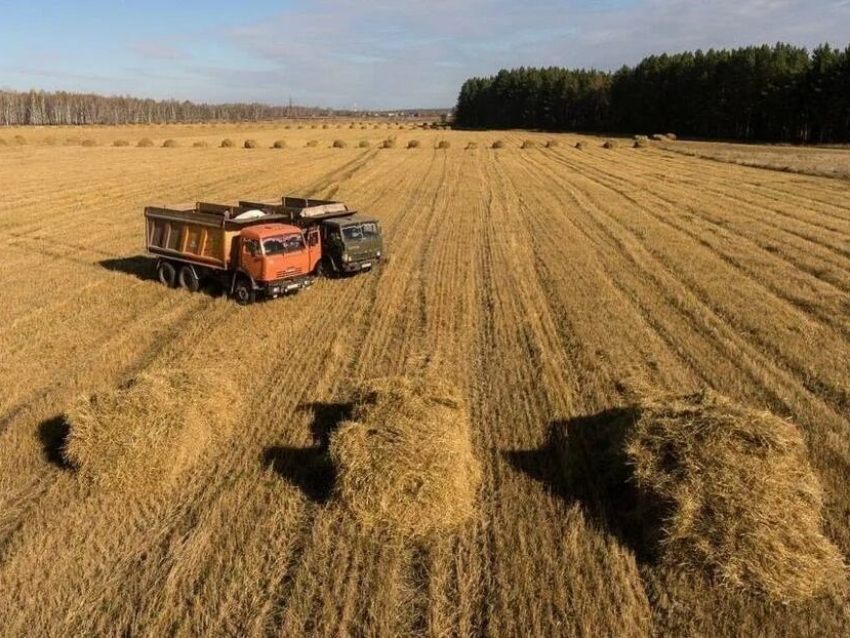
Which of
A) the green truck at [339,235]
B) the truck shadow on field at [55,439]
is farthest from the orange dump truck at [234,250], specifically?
the truck shadow on field at [55,439]

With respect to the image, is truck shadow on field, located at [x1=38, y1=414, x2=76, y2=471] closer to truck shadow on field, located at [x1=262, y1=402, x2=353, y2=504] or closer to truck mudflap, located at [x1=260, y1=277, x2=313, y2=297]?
truck shadow on field, located at [x1=262, y1=402, x2=353, y2=504]

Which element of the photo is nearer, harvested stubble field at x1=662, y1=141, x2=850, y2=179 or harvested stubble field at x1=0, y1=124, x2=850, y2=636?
harvested stubble field at x1=0, y1=124, x2=850, y2=636

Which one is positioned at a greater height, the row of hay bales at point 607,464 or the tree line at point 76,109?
the tree line at point 76,109

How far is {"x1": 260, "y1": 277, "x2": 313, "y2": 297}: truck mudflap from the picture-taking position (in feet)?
53.0

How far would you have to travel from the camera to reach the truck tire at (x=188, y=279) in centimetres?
1767

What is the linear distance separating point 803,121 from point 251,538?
79.2 metres

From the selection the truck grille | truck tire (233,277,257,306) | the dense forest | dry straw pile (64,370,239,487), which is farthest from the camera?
the dense forest

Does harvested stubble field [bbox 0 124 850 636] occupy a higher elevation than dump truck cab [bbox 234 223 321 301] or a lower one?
lower

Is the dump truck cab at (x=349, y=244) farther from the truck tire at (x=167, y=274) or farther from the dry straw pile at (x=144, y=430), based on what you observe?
the dry straw pile at (x=144, y=430)

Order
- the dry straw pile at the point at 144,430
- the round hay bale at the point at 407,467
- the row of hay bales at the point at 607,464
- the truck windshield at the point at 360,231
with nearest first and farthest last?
the row of hay bales at the point at 607,464
the round hay bale at the point at 407,467
the dry straw pile at the point at 144,430
the truck windshield at the point at 360,231

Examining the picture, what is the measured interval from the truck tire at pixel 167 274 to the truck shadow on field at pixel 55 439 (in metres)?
7.86

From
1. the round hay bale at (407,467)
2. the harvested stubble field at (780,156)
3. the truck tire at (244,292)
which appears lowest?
the round hay bale at (407,467)

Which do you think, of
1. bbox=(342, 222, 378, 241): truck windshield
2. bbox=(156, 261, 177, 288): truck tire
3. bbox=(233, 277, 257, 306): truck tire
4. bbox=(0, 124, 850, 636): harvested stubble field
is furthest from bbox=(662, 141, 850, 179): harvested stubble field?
bbox=(156, 261, 177, 288): truck tire

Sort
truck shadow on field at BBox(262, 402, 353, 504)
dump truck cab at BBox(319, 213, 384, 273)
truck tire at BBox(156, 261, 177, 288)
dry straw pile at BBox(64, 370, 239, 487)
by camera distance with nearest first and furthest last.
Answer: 1. truck shadow on field at BBox(262, 402, 353, 504)
2. dry straw pile at BBox(64, 370, 239, 487)
3. truck tire at BBox(156, 261, 177, 288)
4. dump truck cab at BBox(319, 213, 384, 273)
